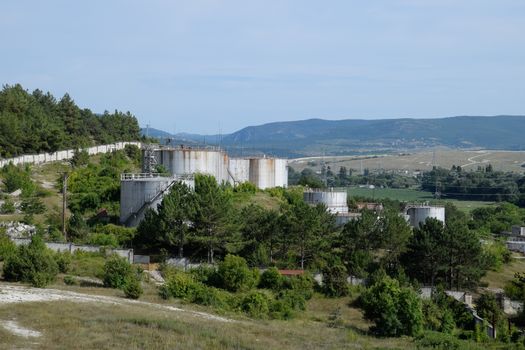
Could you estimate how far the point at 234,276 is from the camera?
45938 millimetres

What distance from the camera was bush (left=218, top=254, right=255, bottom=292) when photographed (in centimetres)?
4588

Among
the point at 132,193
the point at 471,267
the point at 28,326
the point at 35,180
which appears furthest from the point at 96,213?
the point at 28,326

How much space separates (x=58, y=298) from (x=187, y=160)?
32.2 m

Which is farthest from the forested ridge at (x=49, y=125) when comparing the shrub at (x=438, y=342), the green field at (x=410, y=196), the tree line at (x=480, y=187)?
the tree line at (x=480, y=187)

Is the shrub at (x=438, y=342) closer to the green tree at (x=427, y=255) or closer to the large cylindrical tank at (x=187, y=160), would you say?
the green tree at (x=427, y=255)

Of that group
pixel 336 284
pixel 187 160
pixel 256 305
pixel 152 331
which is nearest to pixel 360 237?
pixel 336 284

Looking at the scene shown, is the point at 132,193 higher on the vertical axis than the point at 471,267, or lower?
higher

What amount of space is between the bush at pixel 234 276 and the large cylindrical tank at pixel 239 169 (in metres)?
32.7

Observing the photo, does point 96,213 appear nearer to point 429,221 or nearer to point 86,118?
point 429,221

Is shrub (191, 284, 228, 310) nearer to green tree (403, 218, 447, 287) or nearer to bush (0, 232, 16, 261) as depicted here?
bush (0, 232, 16, 261)

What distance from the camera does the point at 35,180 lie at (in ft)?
236

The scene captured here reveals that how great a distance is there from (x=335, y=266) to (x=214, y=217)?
8.09m

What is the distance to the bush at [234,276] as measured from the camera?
45.9 m

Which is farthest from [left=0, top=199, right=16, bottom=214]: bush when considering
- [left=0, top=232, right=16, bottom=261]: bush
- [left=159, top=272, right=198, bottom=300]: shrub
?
[left=159, top=272, right=198, bottom=300]: shrub
